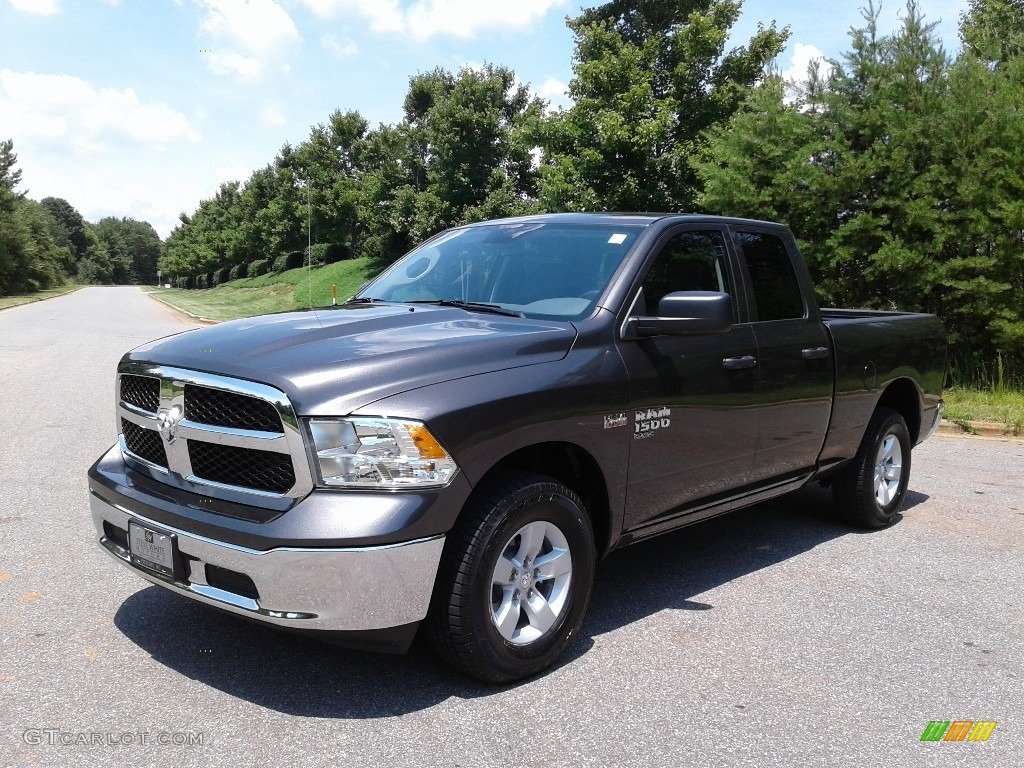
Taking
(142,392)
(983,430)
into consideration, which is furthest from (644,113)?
(142,392)

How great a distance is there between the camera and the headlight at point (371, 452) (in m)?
3.17

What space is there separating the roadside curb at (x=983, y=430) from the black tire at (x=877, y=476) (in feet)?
14.0

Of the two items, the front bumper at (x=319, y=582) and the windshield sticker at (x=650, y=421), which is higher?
the windshield sticker at (x=650, y=421)

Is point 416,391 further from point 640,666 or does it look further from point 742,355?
point 742,355

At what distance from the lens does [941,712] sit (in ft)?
11.5

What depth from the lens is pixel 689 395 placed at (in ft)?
14.2

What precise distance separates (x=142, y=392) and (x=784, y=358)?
127 inches

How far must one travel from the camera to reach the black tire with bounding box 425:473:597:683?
11.0ft

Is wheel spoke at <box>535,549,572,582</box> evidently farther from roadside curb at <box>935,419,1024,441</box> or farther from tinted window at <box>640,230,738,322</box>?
Result: roadside curb at <box>935,419,1024,441</box>

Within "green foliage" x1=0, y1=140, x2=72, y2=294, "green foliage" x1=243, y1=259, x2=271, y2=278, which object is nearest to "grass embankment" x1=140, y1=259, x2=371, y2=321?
"green foliage" x1=243, y1=259, x2=271, y2=278

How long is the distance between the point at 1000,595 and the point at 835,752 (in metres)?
2.23

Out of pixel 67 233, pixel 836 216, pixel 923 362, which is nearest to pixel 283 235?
pixel 836 216

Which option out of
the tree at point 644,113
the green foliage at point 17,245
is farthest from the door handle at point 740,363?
the green foliage at point 17,245
